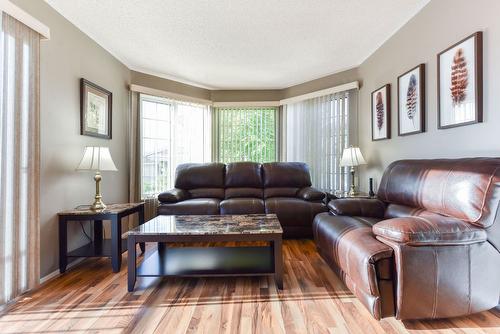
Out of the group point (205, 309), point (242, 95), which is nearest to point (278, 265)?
point (205, 309)

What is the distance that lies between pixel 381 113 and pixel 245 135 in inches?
90.3

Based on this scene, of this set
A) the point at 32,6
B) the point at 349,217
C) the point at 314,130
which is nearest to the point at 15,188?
the point at 32,6

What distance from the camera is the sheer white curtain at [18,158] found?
1.80m

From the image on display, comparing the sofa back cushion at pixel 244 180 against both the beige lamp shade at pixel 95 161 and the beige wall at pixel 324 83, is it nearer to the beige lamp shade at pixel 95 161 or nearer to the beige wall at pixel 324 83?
the beige wall at pixel 324 83

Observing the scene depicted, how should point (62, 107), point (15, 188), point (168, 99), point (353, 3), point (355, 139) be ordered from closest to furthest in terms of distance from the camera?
point (15, 188) < point (353, 3) < point (62, 107) < point (355, 139) < point (168, 99)

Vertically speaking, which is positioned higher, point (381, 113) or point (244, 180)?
point (381, 113)

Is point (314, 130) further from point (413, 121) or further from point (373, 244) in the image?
point (373, 244)

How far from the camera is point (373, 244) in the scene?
156 centimetres

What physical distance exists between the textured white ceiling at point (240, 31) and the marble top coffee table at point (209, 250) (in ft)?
6.25

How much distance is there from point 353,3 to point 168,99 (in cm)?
287

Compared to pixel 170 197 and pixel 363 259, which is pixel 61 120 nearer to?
pixel 170 197

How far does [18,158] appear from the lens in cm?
191

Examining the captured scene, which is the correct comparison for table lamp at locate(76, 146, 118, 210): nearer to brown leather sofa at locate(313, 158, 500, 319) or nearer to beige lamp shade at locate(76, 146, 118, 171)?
beige lamp shade at locate(76, 146, 118, 171)

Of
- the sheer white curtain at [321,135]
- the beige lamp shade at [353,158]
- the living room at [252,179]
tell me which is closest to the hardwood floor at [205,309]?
the living room at [252,179]
